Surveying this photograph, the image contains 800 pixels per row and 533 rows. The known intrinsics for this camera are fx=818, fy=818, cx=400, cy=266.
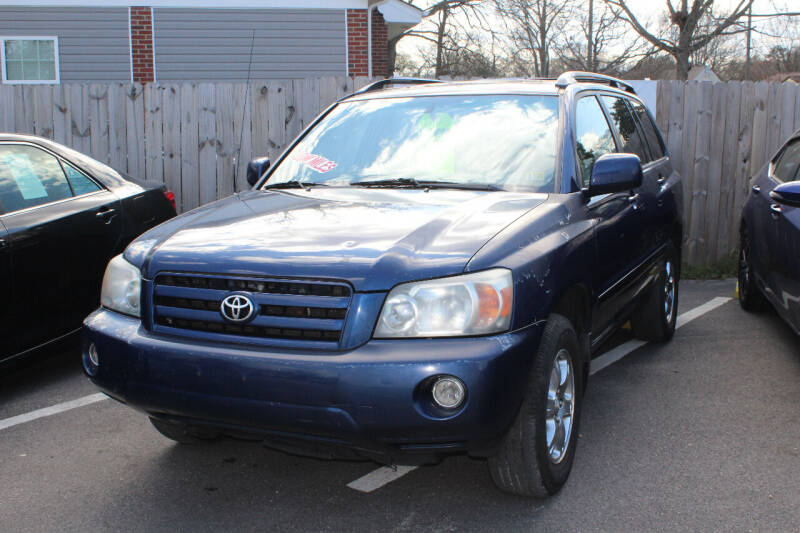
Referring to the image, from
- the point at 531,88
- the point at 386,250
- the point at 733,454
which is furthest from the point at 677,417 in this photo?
the point at 386,250

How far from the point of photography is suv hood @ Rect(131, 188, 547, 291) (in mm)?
2951

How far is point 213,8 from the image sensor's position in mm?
15625

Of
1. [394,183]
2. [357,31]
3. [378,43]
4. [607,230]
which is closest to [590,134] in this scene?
[607,230]

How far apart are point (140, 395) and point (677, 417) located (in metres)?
2.84

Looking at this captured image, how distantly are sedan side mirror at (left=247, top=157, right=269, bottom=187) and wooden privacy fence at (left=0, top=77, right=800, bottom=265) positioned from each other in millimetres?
3859

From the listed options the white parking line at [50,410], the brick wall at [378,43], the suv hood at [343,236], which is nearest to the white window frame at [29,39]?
the brick wall at [378,43]

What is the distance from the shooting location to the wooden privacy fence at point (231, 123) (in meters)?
Result: 8.62

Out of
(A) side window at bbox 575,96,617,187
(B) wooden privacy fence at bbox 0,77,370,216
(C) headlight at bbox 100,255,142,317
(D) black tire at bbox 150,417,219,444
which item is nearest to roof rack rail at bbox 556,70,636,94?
(A) side window at bbox 575,96,617,187

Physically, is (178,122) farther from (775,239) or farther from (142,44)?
(142,44)

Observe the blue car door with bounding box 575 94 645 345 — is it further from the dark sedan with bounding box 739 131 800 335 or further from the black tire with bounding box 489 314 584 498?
the dark sedan with bounding box 739 131 800 335

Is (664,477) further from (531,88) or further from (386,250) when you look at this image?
(531,88)

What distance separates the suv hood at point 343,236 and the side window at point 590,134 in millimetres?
574

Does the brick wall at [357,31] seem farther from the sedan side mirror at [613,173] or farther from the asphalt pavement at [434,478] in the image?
the sedan side mirror at [613,173]

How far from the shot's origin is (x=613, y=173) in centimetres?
380
